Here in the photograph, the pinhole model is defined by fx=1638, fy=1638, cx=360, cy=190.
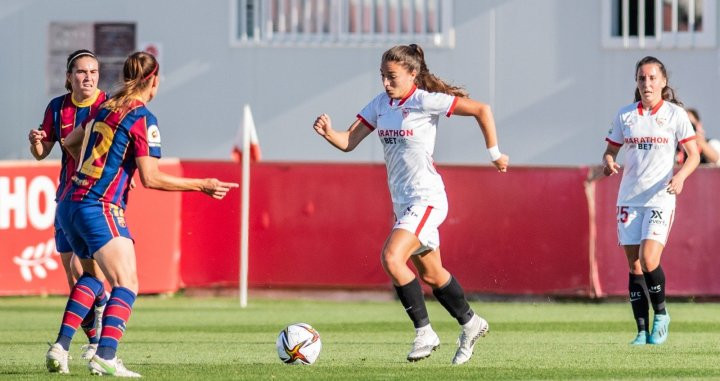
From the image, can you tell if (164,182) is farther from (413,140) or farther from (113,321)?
(413,140)

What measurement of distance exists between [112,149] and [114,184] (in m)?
0.20

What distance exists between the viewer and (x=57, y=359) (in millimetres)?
9383

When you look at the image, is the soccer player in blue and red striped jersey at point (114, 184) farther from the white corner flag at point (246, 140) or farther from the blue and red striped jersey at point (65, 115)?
the white corner flag at point (246, 140)

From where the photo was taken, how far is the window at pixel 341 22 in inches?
784

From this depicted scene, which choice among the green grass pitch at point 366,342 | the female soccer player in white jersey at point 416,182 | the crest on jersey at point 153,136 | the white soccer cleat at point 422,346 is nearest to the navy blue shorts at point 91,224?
the crest on jersey at point 153,136

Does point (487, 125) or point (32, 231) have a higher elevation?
point (487, 125)

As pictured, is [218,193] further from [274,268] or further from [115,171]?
[274,268]

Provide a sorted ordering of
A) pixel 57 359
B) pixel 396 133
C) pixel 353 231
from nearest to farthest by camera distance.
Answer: pixel 57 359, pixel 396 133, pixel 353 231

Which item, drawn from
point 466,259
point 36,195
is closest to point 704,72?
point 466,259

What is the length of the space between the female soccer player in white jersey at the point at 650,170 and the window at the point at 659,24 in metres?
8.12

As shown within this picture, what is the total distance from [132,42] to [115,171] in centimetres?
1149

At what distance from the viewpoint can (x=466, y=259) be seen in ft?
54.7

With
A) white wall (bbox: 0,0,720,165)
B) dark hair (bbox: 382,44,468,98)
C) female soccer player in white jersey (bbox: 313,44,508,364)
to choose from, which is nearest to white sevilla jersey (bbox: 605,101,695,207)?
dark hair (bbox: 382,44,468,98)

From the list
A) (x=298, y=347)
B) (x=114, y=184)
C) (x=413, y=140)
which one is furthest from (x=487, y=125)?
(x=114, y=184)
